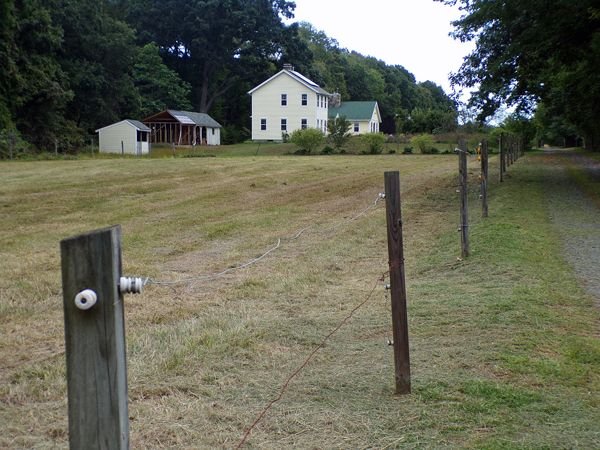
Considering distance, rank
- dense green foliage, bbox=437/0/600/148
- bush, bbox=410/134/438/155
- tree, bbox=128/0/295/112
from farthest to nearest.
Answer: tree, bbox=128/0/295/112 → bush, bbox=410/134/438/155 → dense green foliage, bbox=437/0/600/148

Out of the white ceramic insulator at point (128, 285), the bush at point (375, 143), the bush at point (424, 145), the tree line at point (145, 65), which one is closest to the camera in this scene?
the white ceramic insulator at point (128, 285)

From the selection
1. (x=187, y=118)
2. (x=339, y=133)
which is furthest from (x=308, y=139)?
(x=187, y=118)

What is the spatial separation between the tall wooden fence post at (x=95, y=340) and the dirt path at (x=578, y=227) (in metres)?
6.12

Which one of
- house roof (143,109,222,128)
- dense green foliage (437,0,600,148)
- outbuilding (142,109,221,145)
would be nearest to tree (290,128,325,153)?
house roof (143,109,222,128)

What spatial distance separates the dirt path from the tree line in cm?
692

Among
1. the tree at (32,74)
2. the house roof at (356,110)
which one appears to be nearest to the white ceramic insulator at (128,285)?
the tree at (32,74)

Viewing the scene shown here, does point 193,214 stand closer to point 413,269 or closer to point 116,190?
point 116,190

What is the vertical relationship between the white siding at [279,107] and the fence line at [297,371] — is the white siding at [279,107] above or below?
above

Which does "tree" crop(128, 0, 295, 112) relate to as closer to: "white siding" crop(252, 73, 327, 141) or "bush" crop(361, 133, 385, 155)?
"white siding" crop(252, 73, 327, 141)

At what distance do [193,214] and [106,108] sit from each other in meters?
47.4

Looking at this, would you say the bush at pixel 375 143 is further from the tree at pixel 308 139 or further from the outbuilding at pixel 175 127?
the outbuilding at pixel 175 127

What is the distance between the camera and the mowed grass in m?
4.23

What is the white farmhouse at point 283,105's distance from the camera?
231 ft

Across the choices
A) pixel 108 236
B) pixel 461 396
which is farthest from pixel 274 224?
pixel 108 236
